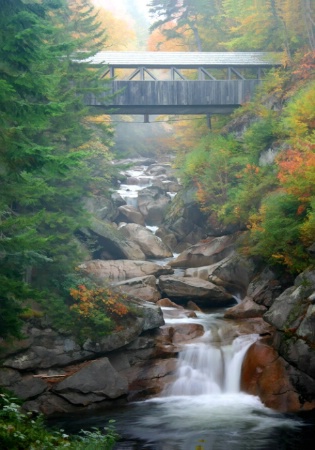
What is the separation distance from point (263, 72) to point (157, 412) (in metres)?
24.5

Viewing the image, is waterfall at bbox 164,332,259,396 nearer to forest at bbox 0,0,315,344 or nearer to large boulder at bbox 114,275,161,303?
forest at bbox 0,0,315,344

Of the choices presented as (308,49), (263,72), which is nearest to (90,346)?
(308,49)

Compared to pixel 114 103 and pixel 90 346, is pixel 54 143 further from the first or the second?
pixel 114 103

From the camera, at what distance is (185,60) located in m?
31.0

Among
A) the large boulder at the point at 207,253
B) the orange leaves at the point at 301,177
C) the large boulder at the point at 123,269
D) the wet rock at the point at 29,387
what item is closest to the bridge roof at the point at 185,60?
the large boulder at the point at 207,253

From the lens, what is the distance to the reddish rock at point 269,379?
14.3 metres

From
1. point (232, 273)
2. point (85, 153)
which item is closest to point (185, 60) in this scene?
point (232, 273)

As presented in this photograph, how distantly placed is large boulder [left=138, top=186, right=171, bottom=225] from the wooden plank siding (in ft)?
15.1

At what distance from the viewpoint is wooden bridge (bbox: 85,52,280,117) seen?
30.7 metres

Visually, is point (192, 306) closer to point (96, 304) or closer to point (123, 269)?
point (123, 269)

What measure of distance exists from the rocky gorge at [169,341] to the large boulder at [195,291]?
0.12ft

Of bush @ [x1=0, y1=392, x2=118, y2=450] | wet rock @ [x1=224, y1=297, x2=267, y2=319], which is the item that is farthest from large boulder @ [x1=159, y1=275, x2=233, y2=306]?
bush @ [x1=0, y1=392, x2=118, y2=450]

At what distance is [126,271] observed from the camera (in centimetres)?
2306

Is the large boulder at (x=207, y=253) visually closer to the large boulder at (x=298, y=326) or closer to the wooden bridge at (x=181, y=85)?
the large boulder at (x=298, y=326)
